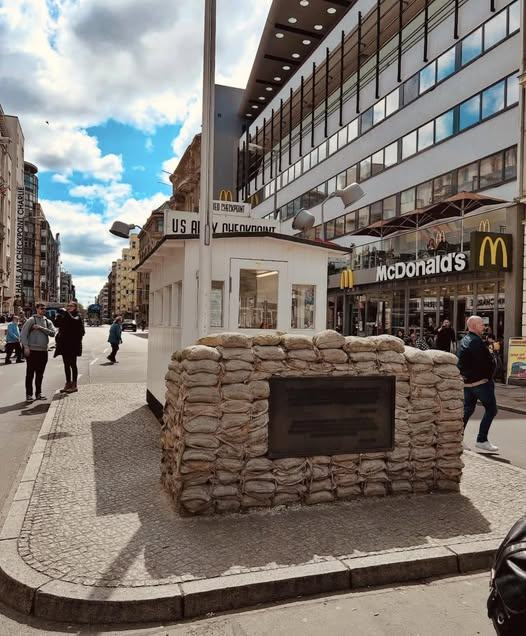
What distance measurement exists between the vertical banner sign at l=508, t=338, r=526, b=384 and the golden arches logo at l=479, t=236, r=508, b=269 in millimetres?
3524

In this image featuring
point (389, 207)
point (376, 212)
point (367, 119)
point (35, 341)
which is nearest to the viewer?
point (35, 341)

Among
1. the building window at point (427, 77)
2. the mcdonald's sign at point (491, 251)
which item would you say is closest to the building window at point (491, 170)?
the mcdonald's sign at point (491, 251)

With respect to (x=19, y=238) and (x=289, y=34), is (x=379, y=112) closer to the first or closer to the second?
(x=289, y=34)

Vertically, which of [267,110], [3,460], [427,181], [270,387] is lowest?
[3,460]

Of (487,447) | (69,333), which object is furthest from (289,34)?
(487,447)

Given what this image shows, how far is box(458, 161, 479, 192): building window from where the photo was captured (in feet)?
66.3

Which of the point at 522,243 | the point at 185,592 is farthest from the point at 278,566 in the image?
the point at 522,243

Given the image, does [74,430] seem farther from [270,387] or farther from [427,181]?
[427,181]

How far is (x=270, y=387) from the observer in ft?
15.7

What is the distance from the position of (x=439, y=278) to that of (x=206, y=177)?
17.2 metres

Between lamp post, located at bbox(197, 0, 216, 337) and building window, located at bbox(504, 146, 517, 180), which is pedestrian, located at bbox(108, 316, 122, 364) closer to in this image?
lamp post, located at bbox(197, 0, 216, 337)

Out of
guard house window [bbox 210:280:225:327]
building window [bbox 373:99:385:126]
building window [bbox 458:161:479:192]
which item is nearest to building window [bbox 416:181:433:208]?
building window [bbox 458:161:479:192]

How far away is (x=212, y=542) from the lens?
156 inches

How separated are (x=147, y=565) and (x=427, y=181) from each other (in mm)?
23055
